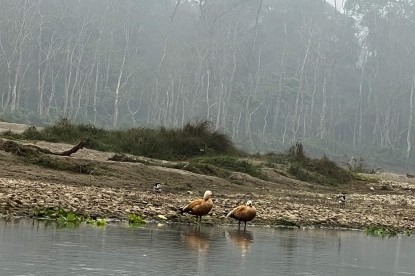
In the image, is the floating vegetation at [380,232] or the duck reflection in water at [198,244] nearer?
the duck reflection in water at [198,244]

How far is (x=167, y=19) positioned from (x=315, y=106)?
20.0 metres

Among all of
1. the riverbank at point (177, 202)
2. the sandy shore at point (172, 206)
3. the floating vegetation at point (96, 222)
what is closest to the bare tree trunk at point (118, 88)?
the riverbank at point (177, 202)

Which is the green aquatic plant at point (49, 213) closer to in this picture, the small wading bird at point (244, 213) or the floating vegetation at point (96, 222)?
the floating vegetation at point (96, 222)

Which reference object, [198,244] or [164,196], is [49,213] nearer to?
[198,244]

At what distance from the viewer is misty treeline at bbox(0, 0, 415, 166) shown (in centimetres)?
7269

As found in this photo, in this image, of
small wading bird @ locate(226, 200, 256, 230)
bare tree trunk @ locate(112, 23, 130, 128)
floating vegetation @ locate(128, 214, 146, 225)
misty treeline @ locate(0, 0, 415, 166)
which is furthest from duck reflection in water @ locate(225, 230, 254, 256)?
bare tree trunk @ locate(112, 23, 130, 128)

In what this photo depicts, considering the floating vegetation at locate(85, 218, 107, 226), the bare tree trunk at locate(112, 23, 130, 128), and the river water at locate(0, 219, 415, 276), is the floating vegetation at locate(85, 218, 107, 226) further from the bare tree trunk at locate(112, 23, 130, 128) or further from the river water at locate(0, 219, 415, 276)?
the bare tree trunk at locate(112, 23, 130, 128)

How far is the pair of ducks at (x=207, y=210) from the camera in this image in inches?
481

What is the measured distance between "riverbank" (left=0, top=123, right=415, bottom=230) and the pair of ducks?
325mm

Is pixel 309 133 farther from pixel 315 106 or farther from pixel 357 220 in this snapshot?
pixel 357 220

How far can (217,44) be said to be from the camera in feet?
252

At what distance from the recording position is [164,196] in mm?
15750

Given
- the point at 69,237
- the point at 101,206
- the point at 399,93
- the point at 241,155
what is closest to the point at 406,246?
the point at 101,206

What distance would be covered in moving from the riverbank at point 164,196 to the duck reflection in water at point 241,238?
3.83 feet
